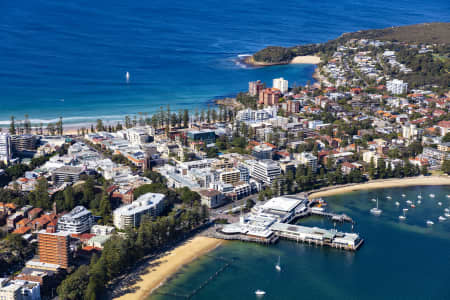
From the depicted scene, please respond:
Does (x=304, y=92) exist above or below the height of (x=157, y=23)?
below

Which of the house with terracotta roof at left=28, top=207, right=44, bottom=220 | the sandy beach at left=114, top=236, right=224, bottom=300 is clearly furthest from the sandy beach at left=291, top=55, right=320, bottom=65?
the house with terracotta roof at left=28, top=207, right=44, bottom=220

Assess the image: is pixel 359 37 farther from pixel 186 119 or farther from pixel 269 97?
pixel 186 119

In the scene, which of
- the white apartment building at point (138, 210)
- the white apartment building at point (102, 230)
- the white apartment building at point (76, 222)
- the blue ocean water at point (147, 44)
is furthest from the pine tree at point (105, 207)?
the blue ocean water at point (147, 44)

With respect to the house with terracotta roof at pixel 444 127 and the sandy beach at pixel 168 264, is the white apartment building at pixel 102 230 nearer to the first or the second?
the sandy beach at pixel 168 264

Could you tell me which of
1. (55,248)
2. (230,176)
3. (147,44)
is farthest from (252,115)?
(147,44)

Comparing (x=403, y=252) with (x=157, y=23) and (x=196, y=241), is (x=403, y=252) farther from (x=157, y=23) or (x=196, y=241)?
(x=157, y=23)

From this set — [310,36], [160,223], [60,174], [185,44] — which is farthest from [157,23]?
[160,223]
